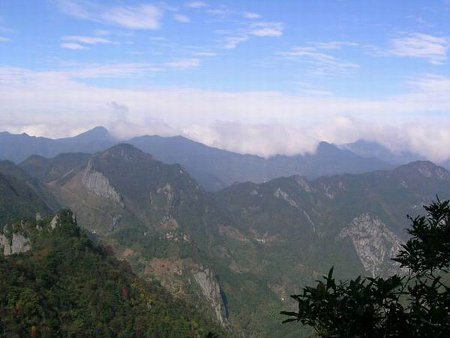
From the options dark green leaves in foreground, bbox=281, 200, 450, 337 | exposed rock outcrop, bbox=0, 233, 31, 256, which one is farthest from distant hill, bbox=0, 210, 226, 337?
dark green leaves in foreground, bbox=281, 200, 450, 337

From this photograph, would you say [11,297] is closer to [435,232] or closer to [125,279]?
[125,279]

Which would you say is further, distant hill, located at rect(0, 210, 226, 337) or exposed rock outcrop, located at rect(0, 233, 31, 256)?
exposed rock outcrop, located at rect(0, 233, 31, 256)

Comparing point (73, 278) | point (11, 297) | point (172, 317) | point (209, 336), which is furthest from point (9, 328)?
point (209, 336)

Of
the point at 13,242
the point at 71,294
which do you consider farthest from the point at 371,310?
the point at 13,242

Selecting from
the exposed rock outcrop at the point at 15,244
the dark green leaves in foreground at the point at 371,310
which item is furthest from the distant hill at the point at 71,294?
the dark green leaves in foreground at the point at 371,310

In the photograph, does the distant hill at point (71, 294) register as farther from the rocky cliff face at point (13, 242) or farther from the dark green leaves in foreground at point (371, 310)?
the dark green leaves in foreground at point (371, 310)

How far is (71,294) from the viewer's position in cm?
11144

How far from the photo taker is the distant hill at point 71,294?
9288cm

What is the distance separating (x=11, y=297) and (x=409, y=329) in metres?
93.5

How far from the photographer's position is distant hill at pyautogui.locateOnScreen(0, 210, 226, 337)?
92.9m

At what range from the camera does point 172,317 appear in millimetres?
127500

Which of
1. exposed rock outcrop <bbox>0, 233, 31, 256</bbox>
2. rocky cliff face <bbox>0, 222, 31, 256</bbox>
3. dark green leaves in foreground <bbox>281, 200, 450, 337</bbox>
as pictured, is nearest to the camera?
dark green leaves in foreground <bbox>281, 200, 450, 337</bbox>

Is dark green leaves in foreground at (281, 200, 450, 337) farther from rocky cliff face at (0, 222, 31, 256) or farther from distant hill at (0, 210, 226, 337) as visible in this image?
rocky cliff face at (0, 222, 31, 256)

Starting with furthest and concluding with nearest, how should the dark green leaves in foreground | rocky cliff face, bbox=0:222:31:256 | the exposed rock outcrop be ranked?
rocky cliff face, bbox=0:222:31:256
the exposed rock outcrop
the dark green leaves in foreground
